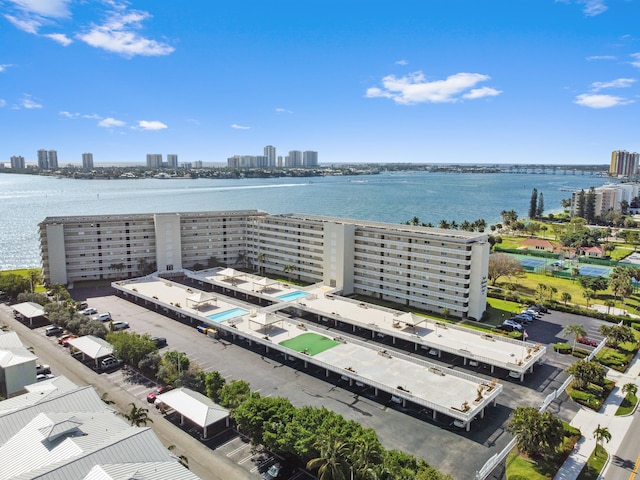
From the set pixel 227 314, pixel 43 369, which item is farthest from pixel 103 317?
pixel 227 314

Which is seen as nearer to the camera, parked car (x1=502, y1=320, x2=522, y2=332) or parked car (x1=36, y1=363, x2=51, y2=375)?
parked car (x1=36, y1=363, x2=51, y2=375)

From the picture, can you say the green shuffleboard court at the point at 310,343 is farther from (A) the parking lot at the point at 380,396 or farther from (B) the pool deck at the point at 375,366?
(A) the parking lot at the point at 380,396

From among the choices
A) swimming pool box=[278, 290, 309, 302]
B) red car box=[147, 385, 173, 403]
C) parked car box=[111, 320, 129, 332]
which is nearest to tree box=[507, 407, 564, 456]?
red car box=[147, 385, 173, 403]

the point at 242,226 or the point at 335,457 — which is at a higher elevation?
the point at 242,226

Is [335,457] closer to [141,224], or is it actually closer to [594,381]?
[594,381]

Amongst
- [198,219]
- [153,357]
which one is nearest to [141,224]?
[198,219]

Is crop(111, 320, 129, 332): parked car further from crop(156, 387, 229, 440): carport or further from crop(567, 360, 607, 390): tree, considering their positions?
crop(567, 360, 607, 390): tree
